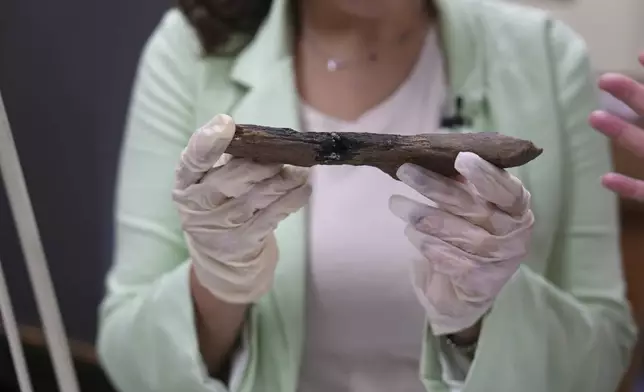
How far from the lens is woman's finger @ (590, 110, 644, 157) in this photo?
0.56 meters

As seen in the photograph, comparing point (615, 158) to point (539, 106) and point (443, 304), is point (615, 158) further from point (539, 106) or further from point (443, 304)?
point (443, 304)

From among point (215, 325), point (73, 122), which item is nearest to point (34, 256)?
point (215, 325)

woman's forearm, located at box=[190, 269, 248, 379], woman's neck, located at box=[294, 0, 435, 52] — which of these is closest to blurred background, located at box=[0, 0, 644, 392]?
woman's neck, located at box=[294, 0, 435, 52]

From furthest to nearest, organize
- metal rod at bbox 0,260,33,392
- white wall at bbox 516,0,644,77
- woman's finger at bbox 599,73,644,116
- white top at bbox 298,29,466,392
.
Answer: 1. white wall at bbox 516,0,644,77
2. white top at bbox 298,29,466,392
3. woman's finger at bbox 599,73,644,116
4. metal rod at bbox 0,260,33,392

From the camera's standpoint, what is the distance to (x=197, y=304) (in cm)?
65

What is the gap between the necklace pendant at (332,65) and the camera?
740mm

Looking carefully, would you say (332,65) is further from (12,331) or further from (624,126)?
(12,331)

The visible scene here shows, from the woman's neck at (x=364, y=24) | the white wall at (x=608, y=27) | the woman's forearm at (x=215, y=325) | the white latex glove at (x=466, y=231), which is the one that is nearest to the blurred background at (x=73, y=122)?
the white wall at (x=608, y=27)

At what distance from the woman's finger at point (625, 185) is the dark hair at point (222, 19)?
0.37 meters

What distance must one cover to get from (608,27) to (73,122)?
77 centimetres

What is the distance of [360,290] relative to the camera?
0.67 m

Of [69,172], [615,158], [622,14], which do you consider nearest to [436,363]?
[615,158]

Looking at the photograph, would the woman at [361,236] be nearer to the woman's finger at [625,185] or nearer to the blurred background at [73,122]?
the woman's finger at [625,185]

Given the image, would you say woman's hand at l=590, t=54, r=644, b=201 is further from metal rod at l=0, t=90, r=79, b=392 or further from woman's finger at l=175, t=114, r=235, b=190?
metal rod at l=0, t=90, r=79, b=392
